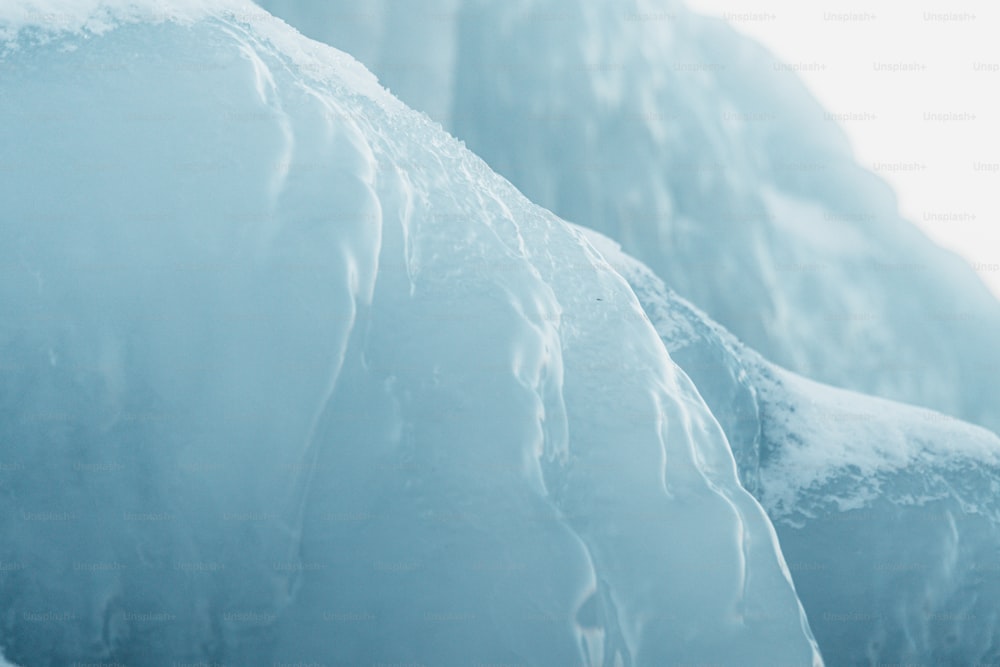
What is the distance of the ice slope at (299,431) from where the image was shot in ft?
6.33

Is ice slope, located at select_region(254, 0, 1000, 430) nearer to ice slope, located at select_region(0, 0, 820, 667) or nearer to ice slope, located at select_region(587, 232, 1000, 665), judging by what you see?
ice slope, located at select_region(587, 232, 1000, 665)

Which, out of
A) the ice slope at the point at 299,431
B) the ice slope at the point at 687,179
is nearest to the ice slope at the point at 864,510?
the ice slope at the point at 299,431

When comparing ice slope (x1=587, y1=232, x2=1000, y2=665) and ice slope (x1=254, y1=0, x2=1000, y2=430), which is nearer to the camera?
ice slope (x1=587, y1=232, x2=1000, y2=665)

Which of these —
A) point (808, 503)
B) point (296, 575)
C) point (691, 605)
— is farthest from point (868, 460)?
point (296, 575)

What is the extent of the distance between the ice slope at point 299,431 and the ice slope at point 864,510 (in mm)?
1716

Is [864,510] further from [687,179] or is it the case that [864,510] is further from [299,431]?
[687,179]

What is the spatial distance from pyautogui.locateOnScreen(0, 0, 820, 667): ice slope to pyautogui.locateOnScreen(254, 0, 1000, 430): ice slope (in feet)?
14.5

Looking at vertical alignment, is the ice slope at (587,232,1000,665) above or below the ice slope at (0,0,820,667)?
below

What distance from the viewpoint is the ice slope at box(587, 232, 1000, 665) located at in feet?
12.4

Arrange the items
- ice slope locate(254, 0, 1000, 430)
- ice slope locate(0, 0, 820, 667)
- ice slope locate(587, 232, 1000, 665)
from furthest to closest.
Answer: ice slope locate(254, 0, 1000, 430) → ice slope locate(587, 232, 1000, 665) → ice slope locate(0, 0, 820, 667)

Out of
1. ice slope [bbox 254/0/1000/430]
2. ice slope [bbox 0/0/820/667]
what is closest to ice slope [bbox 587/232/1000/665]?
ice slope [bbox 0/0/820/667]

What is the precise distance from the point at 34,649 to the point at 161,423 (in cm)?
55

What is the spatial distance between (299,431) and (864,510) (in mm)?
2887

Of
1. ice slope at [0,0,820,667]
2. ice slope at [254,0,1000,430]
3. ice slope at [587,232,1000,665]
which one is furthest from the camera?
ice slope at [254,0,1000,430]
